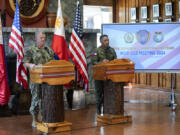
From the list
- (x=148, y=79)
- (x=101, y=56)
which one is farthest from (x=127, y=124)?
(x=148, y=79)

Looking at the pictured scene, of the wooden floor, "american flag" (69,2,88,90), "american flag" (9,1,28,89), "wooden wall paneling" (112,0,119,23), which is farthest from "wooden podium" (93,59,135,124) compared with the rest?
"wooden wall paneling" (112,0,119,23)

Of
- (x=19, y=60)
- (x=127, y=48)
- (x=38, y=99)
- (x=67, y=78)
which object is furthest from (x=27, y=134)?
(x=127, y=48)

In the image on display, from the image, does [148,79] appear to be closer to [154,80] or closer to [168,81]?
[154,80]

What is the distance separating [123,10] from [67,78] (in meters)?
7.75

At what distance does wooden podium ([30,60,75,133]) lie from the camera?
477cm

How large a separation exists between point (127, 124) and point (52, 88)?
1.39 meters

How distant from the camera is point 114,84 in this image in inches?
Result: 215

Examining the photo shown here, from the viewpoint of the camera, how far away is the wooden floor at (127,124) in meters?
4.95

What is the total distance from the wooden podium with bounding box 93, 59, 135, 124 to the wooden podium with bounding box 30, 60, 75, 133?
74 centimetres

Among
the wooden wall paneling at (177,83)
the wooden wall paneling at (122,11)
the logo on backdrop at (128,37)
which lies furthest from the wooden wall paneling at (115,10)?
the logo on backdrop at (128,37)

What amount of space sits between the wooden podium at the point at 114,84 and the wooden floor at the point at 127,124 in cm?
16

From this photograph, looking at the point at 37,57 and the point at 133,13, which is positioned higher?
the point at 133,13

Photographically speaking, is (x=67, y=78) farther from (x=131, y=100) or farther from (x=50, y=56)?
(x=131, y=100)

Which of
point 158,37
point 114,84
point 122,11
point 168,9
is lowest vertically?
point 114,84
